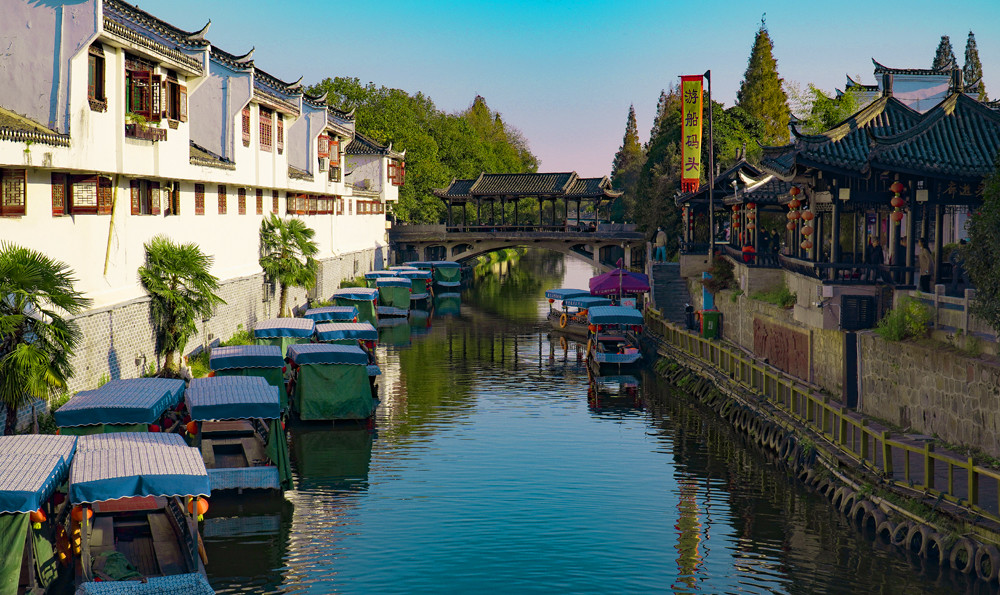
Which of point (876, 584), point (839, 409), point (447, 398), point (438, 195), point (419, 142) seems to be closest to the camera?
point (876, 584)

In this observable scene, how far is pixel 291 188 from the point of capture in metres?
53.7

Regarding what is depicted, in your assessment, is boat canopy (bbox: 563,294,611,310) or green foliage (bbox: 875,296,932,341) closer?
green foliage (bbox: 875,296,932,341)

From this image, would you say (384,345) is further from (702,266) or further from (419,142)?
(419,142)

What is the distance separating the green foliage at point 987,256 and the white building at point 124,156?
22838 mm

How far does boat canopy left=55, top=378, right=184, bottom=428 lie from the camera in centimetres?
2244

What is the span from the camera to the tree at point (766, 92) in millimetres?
104188

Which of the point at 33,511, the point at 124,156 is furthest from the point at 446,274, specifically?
the point at 33,511

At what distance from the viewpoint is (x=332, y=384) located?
32938 millimetres

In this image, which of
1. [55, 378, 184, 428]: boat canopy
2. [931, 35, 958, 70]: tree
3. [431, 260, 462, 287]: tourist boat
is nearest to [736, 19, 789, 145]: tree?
[931, 35, 958, 70]: tree

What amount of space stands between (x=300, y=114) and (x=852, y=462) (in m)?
40.1

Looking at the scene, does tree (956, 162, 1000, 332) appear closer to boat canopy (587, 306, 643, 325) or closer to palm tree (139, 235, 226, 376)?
palm tree (139, 235, 226, 376)

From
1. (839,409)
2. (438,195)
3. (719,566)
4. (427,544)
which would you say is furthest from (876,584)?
(438,195)

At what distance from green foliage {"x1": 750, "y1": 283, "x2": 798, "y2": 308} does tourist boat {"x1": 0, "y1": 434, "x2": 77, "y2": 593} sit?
2457cm

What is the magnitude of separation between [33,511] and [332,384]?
16.8 meters
